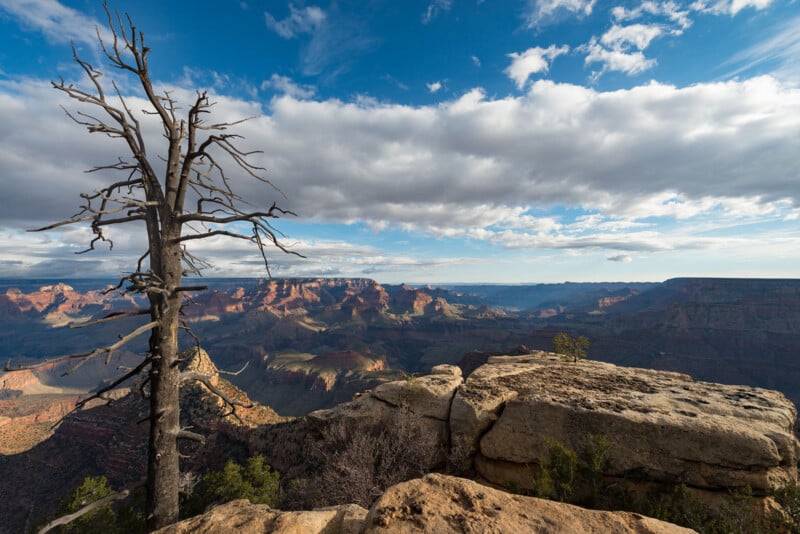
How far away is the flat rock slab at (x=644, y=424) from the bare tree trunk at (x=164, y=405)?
11746 millimetres

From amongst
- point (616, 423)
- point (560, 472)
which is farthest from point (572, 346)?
point (560, 472)

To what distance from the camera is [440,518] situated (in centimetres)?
490

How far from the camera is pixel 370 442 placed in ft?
50.0

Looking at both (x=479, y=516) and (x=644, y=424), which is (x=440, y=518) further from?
(x=644, y=424)

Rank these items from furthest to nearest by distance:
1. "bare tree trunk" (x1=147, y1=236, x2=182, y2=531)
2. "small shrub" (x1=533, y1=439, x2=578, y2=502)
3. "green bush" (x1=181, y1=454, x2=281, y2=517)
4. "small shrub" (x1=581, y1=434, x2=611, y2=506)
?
"green bush" (x1=181, y1=454, x2=281, y2=517), "small shrub" (x1=581, y1=434, x2=611, y2=506), "small shrub" (x1=533, y1=439, x2=578, y2=502), "bare tree trunk" (x1=147, y1=236, x2=182, y2=531)

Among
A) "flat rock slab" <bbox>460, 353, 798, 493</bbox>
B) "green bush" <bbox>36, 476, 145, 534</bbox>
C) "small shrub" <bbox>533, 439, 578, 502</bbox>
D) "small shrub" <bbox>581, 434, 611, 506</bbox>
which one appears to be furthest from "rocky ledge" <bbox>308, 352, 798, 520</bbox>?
"green bush" <bbox>36, 476, 145, 534</bbox>

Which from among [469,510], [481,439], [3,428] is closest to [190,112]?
[469,510]

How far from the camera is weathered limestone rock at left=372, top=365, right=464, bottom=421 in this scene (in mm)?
16627

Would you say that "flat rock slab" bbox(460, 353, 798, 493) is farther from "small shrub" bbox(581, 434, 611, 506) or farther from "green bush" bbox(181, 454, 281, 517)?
"green bush" bbox(181, 454, 281, 517)

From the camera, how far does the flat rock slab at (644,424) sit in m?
10.9

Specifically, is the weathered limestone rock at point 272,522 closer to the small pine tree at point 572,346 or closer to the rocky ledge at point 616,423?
the rocky ledge at point 616,423

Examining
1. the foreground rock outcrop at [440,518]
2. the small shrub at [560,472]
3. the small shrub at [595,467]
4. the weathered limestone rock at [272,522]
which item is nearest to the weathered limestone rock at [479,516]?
the foreground rock outcrop at [440,518]

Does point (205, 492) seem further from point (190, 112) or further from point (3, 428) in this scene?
point (3, 428)

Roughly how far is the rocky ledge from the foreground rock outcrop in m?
5.63
